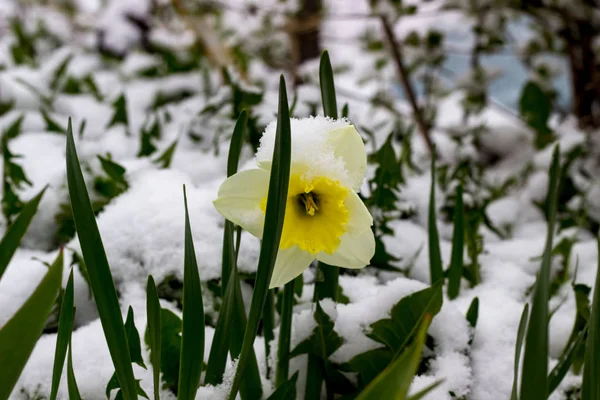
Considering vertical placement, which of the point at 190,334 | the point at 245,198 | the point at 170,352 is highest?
the point at 245,198

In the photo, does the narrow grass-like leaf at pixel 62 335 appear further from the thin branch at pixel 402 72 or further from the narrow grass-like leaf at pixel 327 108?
the thin branch at pixel 402 72

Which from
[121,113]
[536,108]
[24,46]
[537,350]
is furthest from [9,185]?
[24,46]

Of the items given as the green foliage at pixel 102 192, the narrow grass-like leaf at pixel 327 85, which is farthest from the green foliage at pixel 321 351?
the green foliage at pixel 102 192

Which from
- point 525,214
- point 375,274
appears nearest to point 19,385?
point 375,274

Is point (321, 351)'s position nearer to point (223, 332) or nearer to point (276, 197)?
point (223, 332)

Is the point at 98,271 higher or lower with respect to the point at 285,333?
higher

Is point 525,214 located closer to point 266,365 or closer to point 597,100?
point 597,100

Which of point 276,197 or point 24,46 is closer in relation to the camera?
point 276,197

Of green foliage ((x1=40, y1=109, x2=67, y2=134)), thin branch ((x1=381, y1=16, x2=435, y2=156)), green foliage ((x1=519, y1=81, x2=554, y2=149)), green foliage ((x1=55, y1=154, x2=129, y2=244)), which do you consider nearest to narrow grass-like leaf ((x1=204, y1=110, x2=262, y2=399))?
green foliage ((x1=55, y1=154, x2=129, y2=244))

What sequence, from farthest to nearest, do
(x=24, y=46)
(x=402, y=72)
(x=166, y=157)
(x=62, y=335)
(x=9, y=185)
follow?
(x=24, y=46), (x=402, y=72), (x=166, y=157), (x=9, y=185), (x=62, y=335)
